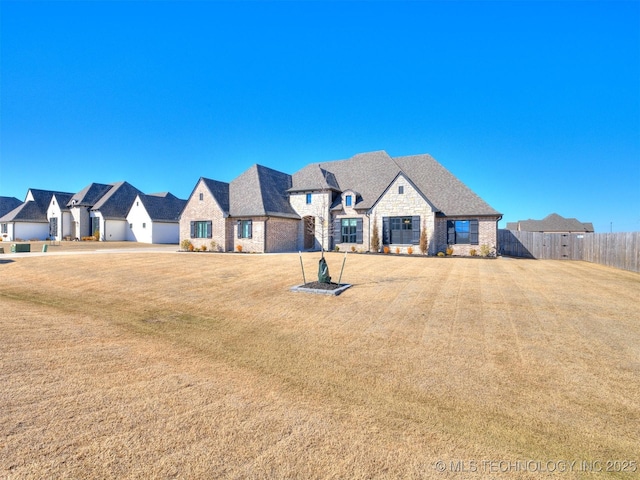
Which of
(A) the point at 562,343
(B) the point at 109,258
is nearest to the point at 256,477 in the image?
(A) the point at 562,343

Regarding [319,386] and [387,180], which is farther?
[387,180]

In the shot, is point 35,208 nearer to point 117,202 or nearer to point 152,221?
point 117,202

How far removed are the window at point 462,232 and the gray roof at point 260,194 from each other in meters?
12.4

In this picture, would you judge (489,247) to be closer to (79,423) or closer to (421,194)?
(421,194)

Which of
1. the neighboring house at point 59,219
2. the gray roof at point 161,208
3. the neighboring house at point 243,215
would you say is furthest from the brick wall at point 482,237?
the neighboring house at point 59,219

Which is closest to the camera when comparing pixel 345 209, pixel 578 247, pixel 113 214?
pixel 578 247

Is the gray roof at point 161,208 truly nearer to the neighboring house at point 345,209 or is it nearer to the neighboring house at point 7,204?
the neighboring house at point 345,209

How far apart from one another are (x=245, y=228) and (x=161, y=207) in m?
19.8

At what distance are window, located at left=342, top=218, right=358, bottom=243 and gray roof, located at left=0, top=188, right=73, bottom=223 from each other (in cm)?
4111

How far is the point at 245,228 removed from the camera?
987 inches

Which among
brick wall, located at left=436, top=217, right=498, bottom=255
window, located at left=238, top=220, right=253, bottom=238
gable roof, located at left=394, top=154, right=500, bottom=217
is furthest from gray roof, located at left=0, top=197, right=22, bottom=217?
brick wall, located at left=436, top=217, right=498, bottom=255

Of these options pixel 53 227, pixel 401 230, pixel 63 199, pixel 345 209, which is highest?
pixel 63 199

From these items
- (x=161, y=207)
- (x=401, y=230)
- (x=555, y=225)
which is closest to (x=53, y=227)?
(x=161, y=207)

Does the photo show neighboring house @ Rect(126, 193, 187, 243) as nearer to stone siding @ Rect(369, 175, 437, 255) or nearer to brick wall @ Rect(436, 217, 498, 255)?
stone siding @ Rect(369, 175, 437, 255)
